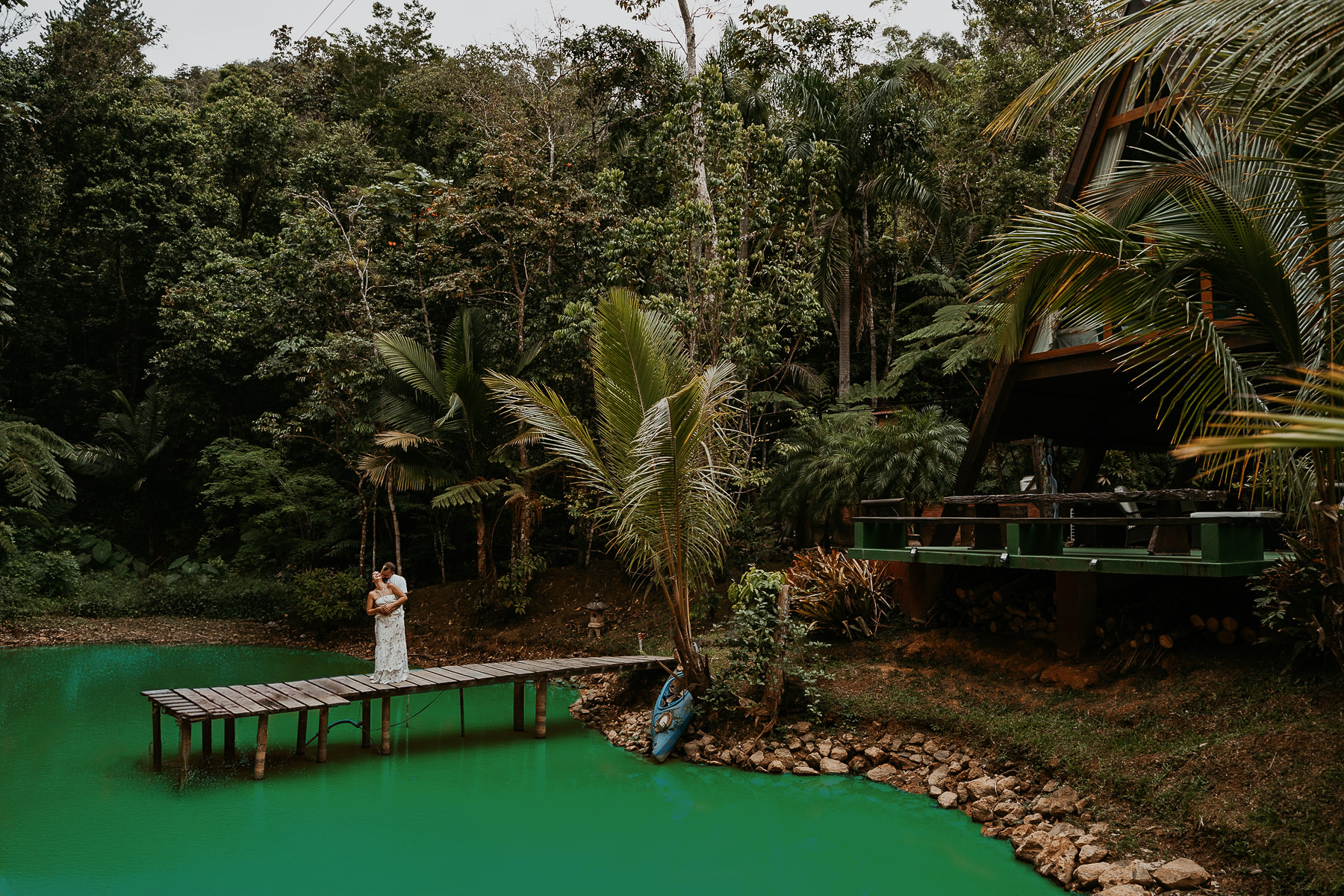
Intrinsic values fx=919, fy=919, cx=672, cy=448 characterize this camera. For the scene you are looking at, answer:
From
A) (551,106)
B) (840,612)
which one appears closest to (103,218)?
(551,106)

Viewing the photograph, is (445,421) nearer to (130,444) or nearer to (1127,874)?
(130,444)

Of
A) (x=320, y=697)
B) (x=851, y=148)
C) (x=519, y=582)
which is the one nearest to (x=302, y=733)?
(x=320, y=697)

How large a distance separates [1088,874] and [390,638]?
21.0 ft

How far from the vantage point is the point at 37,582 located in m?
16.8

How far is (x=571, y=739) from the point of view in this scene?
381 inches

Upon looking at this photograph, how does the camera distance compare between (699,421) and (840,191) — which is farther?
(840,191)

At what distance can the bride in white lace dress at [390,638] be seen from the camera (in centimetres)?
902

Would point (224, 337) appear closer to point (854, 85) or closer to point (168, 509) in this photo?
point (168, 509)

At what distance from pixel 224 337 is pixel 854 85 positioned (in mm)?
12990

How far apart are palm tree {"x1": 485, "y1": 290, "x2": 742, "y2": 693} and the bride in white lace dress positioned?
7.70 feet

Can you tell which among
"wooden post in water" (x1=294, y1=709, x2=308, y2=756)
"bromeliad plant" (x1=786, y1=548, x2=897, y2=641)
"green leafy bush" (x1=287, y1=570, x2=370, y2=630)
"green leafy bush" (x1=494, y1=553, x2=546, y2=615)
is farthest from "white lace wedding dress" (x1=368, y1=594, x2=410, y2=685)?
"green leafy bush" (x1=287, y1=570, x2=370, y2=630)

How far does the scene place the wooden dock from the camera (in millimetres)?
8031

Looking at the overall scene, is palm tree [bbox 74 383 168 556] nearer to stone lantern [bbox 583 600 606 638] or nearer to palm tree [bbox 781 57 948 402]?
stone lantern [bbox 583 600 606 638]

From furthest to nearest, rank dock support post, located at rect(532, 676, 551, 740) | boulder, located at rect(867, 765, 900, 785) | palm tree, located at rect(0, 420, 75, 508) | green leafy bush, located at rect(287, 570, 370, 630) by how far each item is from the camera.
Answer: palm tree, located at rect(0, 420, 75, 508)
green leafy bush, located at rect(287, 570, 370, 630)
dock support post, located at rect(532, 676, 551, 740)
boulder, located at rect(867, 765, 900, 785)
